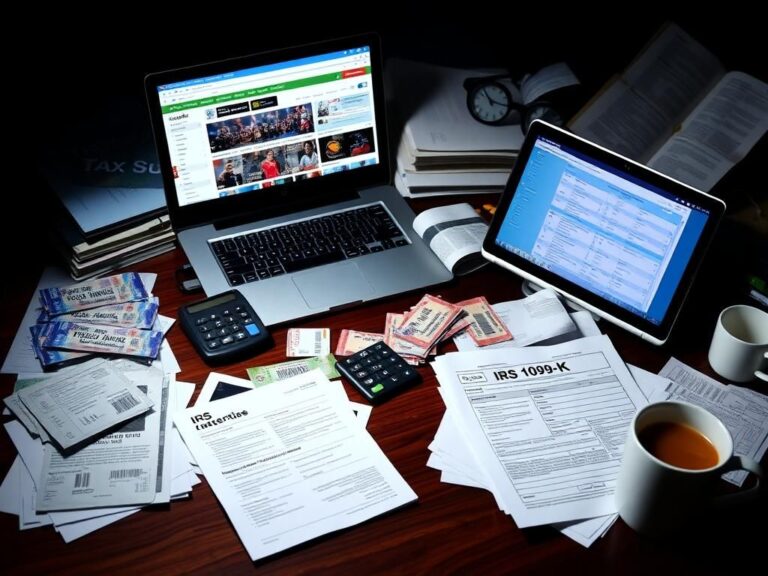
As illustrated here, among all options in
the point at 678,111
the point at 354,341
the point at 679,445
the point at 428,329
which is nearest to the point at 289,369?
the point at 354,341

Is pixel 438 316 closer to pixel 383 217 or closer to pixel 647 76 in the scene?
pixel 383 217

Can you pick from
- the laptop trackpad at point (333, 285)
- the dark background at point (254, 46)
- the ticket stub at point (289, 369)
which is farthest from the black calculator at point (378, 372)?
the dark background at point (254, 46)

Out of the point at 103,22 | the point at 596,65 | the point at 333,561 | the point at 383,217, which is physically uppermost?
the point at 103,22

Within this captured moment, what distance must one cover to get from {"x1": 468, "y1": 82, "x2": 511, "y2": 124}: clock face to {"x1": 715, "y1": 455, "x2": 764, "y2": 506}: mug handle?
893 millimetres

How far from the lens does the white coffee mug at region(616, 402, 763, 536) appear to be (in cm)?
100

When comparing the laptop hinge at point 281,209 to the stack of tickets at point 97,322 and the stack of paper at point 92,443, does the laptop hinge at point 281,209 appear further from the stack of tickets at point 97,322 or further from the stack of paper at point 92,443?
the stack of paper at point 92,443

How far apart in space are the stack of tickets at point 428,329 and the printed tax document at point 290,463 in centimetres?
12

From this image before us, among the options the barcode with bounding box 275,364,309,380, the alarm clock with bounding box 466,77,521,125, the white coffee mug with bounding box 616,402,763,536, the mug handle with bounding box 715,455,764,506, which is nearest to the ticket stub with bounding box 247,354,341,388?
the barcode with bounding box 275,364,309,380

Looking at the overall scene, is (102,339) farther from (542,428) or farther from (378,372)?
(542,428)

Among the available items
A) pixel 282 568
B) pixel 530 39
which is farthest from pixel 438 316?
pixel 530 39

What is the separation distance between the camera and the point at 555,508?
109 centimetres

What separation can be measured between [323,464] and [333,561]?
14cm

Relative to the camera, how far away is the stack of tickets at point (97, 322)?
4.18 ft

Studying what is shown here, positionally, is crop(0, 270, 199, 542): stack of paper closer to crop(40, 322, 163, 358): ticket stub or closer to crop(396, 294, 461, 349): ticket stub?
crop(40, 322, 163, 358): ticket stub
